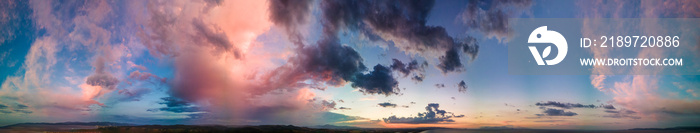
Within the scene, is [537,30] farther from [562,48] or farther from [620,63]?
[620,63]

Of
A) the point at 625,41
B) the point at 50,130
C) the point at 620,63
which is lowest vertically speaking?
the point at 50,130

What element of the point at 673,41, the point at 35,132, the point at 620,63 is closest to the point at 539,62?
the point at 620,63

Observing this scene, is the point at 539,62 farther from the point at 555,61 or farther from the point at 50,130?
the point at 50,130

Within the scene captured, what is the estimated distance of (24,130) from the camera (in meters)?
170

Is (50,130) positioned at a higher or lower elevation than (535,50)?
lower

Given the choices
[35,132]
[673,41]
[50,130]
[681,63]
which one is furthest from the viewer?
[50,130]

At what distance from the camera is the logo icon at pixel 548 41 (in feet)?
192

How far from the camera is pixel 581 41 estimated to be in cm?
5775

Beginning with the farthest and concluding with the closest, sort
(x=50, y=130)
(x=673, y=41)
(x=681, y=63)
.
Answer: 1. (x=50, y=130)
2. (x=681, y=63)
3. (x=673, y=41)

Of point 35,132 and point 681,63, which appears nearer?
point 681,63

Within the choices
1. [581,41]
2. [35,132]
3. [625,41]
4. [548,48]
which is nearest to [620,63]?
[625,41]

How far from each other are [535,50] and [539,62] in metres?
2.46

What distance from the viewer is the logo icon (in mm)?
58469

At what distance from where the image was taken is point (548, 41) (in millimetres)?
59188
